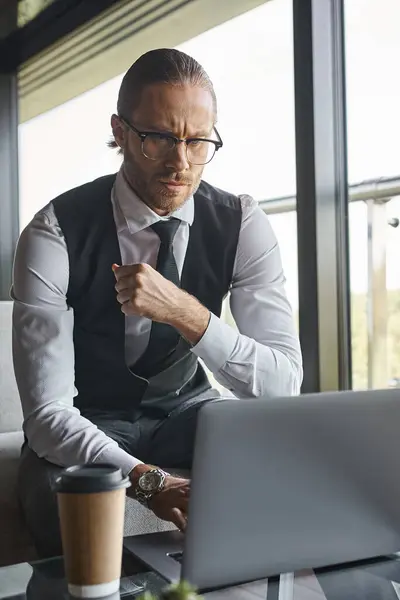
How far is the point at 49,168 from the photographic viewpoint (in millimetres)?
3754

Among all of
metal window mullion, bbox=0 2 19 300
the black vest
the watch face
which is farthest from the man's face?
metal window mullion, bbox=0 2 19 300

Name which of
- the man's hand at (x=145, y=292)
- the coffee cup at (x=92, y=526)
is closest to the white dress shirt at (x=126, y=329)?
the man's hand at (x=145, y=292)

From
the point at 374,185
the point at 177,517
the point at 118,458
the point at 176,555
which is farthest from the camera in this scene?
the point at 374,185

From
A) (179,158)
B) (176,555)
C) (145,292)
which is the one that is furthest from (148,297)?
(176,555)

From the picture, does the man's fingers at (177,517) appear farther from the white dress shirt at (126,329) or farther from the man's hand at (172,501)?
the white dress shirt at (126,329)

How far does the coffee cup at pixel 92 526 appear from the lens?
777 mm

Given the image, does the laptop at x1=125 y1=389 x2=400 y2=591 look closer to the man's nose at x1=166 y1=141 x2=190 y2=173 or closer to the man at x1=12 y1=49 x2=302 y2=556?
the man at x1=12 y1=49 x2=302 y2=556

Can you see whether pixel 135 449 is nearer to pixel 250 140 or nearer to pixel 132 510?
pixel 132 510

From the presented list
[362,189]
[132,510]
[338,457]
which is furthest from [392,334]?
[338,457]

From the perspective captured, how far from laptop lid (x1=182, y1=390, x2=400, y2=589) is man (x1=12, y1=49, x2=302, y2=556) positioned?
66 cm

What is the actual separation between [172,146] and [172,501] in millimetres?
760

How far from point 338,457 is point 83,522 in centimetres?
30

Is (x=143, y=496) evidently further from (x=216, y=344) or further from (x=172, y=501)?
(x=216, y=344)

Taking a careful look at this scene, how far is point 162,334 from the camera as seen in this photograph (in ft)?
5.43
